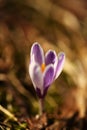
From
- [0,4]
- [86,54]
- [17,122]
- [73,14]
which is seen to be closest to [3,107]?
[17,122]

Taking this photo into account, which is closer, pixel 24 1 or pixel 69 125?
pixel 69 125

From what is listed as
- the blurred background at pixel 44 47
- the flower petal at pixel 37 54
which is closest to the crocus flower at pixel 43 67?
the flower petal at pixel 37 54

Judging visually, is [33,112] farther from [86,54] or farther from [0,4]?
[0,4]

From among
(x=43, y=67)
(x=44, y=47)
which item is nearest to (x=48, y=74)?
(x=43, y=67)

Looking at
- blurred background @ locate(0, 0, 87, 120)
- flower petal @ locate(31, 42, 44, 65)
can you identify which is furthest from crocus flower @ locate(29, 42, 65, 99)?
blurred background @ locate(0, 0, 87, 120)

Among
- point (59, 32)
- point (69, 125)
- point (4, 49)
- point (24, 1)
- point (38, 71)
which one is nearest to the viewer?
point (38, 71)

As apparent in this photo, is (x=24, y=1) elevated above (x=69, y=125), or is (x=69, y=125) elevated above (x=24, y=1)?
(x=24, y=1)

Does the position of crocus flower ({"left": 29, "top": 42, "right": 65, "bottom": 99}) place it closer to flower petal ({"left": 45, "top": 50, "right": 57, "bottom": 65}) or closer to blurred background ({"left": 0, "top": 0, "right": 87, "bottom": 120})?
flower petal ({"left": 45, "top": 50, "right": 57, "bottom": 65})

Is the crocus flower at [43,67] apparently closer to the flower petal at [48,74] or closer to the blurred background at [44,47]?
the flower petal at [48,74]
